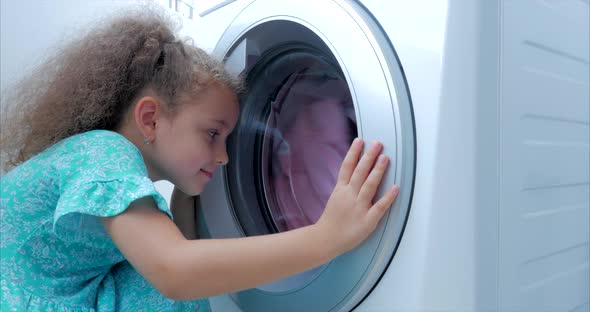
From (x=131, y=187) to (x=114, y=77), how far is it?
0.30 m

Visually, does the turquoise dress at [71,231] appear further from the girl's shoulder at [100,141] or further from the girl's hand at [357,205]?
the girl's hand at [357,205]

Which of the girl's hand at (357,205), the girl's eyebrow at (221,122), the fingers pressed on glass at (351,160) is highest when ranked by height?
the girl's eyebrow at (221,122)

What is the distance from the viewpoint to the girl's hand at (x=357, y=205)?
0.64m

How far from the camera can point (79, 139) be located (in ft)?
2.53

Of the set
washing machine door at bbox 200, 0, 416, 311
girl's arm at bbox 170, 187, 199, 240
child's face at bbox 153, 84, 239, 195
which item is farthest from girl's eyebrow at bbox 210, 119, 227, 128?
girl's arm at bbox 170, 187, 199, 240

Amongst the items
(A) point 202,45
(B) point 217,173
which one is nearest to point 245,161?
(B) point 217,173

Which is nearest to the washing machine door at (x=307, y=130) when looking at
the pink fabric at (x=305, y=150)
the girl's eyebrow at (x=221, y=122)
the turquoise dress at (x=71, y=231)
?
the pink fabric at (x=305, y=150)

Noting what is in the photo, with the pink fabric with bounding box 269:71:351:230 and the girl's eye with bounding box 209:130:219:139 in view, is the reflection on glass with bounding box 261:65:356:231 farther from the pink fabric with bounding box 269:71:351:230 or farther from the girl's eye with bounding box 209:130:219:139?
the girl's eye with bounding box 209:130:219:139

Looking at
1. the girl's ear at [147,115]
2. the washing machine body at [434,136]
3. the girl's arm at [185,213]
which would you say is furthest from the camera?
the girl's arm at [185,213]

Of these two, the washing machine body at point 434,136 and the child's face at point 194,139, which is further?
the child's face at point 194,139

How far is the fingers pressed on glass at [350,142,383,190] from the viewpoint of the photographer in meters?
0.65

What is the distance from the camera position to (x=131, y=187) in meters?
0.65

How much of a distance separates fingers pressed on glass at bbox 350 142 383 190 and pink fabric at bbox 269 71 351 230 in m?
0.21

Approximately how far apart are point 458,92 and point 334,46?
19cm
